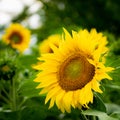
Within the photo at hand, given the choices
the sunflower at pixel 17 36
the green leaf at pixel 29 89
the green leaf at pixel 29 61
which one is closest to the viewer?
the green leaf at pixel 29 89

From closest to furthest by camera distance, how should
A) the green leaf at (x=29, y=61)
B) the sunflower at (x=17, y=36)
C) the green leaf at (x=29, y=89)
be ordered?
the green leaf at (x=29, y=89) < the green leaf at (x=29, y=61) < the sunflower at (x=17, y=36)

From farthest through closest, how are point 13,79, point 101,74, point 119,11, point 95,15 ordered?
point 95,15 < point 119,11 < point 13,79 < point 101,74

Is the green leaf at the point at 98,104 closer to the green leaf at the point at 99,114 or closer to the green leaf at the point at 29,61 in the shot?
the green leaf at the point at 99,114

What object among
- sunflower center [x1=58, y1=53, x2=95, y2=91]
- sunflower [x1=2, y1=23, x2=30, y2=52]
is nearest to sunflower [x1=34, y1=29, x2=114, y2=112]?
sunflower center [x1=58, y1=53, x2=95, y2=91]

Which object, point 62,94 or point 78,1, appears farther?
point 78,1

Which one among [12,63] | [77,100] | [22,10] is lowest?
[77,100]

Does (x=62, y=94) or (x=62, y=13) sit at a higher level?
(x=62, y=13)

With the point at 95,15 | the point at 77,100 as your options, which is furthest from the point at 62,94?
the point at 95,15

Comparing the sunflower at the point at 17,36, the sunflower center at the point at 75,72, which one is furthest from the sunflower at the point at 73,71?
the sunflower at the point at 17,36

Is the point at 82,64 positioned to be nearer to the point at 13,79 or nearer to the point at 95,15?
the point at 13,79

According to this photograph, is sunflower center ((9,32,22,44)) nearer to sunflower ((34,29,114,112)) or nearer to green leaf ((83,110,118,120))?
sunflower ((34,29,114,112))
